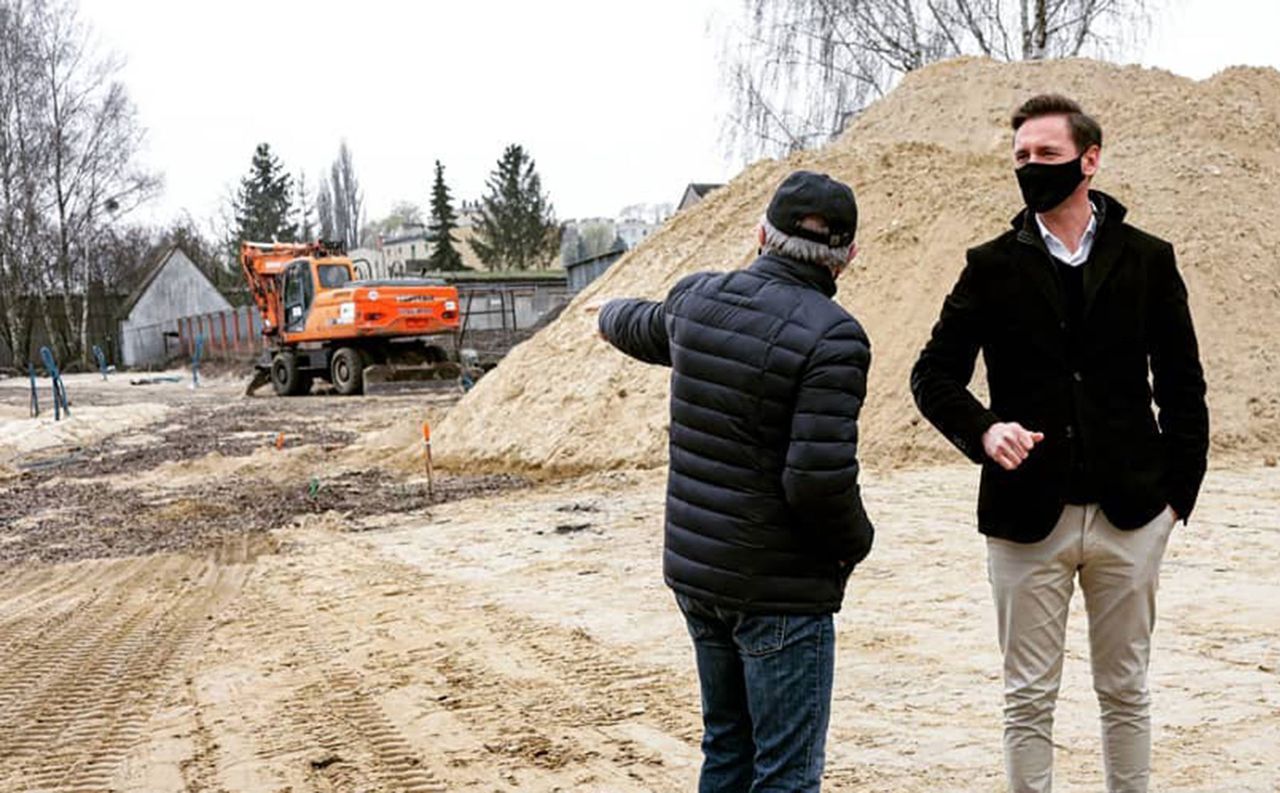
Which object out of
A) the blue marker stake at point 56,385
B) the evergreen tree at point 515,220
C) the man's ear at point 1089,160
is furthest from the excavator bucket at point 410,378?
the evergreen tree at point 515,220

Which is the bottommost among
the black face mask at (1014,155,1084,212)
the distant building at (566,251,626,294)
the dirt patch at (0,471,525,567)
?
the dirt patch at (0,471,525,567)

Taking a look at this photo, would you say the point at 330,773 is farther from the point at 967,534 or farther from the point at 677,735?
the point at 967,534

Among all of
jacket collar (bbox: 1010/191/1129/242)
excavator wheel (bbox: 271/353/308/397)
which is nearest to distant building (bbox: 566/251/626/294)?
excavator wheel (bbox: 271/353/308/397)

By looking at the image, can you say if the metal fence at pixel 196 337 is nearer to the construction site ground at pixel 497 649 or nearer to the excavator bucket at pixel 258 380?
the excavator bucket at pixel 258 380

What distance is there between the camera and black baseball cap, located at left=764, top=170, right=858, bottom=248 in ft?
9.50

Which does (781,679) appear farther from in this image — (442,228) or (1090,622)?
(442,228)

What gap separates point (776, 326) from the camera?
9.29 feet

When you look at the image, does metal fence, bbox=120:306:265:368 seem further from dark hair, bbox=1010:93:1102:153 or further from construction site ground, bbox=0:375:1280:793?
dark hair, bbox=1010:93:1102:153

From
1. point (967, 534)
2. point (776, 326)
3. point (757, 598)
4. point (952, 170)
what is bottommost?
point (967, 534)

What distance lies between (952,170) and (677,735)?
12.4 metres

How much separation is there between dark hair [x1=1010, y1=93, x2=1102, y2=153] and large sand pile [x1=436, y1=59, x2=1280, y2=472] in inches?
363

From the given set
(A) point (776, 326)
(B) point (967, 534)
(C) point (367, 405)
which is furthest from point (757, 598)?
(C) point (367, 405)

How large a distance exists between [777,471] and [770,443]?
0.07 metres

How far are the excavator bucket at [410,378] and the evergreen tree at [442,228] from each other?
4291 cm
